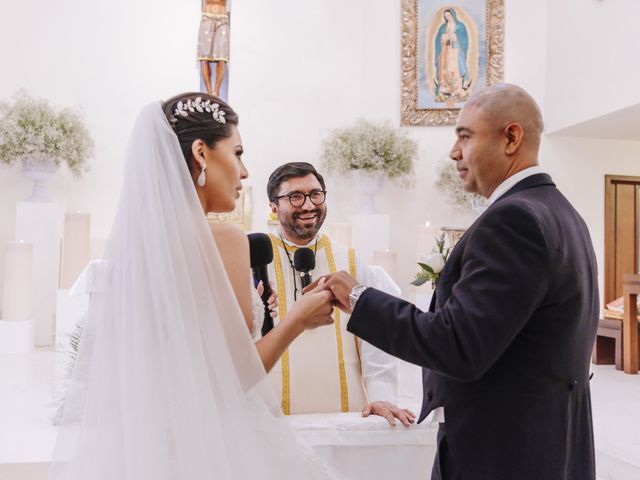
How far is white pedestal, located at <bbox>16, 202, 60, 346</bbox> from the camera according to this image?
688 centimetres

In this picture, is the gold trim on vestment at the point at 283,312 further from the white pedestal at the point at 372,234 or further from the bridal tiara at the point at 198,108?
the white pedestal at the point at 372,234

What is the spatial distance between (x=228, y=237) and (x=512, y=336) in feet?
2.72

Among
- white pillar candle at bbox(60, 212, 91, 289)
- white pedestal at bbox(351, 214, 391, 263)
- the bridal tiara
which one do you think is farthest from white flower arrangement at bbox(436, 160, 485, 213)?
the bridal tiara

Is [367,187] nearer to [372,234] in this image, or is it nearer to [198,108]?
[372,234]

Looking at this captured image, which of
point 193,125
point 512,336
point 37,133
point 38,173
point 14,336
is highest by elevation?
point 37,133

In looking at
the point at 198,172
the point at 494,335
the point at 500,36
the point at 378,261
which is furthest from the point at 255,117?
the point at 494,335

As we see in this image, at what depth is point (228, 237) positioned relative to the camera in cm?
180

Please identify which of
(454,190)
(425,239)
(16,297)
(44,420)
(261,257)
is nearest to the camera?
(261,257)

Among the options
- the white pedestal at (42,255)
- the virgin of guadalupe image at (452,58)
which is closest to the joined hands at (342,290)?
the white pedestal at (42,255)

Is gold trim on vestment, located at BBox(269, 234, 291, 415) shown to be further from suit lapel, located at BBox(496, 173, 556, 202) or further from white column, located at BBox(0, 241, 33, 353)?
white column, located at BBox(0, 241, 33, 353)

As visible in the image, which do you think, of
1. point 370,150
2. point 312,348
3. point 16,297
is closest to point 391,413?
point 312,348

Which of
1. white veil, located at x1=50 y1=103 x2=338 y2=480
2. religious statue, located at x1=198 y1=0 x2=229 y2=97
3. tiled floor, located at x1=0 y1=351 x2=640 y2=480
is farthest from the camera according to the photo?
religious statue, located at x1=198 y1=0 x2=229 y2=97

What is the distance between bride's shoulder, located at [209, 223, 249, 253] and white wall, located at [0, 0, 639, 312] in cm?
616

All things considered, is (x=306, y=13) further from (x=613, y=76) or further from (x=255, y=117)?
(x=613, y=76)
